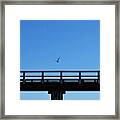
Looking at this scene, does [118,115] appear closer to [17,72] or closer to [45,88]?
[17,72]

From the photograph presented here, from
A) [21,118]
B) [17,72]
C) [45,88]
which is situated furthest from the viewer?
[45,88]

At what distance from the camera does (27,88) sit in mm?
9727

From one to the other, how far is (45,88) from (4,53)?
25.1 ft

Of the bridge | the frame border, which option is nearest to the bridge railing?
the bridge

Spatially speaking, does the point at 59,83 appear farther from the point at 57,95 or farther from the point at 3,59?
the point at 3,59

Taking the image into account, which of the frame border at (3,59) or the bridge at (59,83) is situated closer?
the frame border at (3,59)

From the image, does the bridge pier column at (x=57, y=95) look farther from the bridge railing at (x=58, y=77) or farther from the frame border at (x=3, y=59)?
the frame border at (x=3, y=59)

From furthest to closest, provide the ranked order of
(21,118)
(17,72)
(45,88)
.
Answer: (45,88)
(17,72)
(21,118)

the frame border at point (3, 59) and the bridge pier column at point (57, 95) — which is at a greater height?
the frame border at point (3, 59)

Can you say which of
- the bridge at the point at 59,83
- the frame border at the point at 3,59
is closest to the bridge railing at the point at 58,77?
the bridge at the point at 59,83

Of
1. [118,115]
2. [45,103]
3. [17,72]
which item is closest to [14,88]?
[17,72]

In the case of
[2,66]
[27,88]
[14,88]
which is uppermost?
[2,66]

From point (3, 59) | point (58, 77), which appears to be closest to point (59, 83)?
point (58, 77)

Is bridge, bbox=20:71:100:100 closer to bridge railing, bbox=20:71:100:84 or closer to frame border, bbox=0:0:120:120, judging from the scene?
bridge railing, bbox=20:71:100:84
